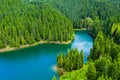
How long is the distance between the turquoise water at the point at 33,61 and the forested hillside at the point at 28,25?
468 cm

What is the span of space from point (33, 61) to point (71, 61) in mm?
16752

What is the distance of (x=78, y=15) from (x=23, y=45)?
60348 millimetres

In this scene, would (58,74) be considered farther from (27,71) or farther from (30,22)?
(30,22)

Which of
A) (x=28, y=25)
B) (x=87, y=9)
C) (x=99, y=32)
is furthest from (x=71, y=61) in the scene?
(x=87, y=9)

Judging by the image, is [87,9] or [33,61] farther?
[87,9]

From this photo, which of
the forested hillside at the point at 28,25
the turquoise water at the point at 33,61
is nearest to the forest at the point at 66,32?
the forested hillside at the point at 28,25

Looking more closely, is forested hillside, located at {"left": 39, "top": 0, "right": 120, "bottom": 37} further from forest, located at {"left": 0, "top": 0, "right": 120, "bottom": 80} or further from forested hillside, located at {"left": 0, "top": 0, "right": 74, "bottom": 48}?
forested hillside, located at {"left": 0, "top": 0, "right": 74, "bottom": 48}

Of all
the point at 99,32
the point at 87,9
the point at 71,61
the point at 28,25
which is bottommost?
the point at 71,61

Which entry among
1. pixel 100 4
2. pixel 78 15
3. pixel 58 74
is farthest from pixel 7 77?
pixel 100 4

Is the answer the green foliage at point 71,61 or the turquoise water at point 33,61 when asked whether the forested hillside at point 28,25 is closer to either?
the turquoise water at point 33,61

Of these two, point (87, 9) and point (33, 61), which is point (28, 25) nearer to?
point (33, 61)

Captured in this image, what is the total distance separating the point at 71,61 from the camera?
229ft

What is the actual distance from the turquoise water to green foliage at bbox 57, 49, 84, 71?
118 inches

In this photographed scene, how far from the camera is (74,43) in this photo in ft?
342
